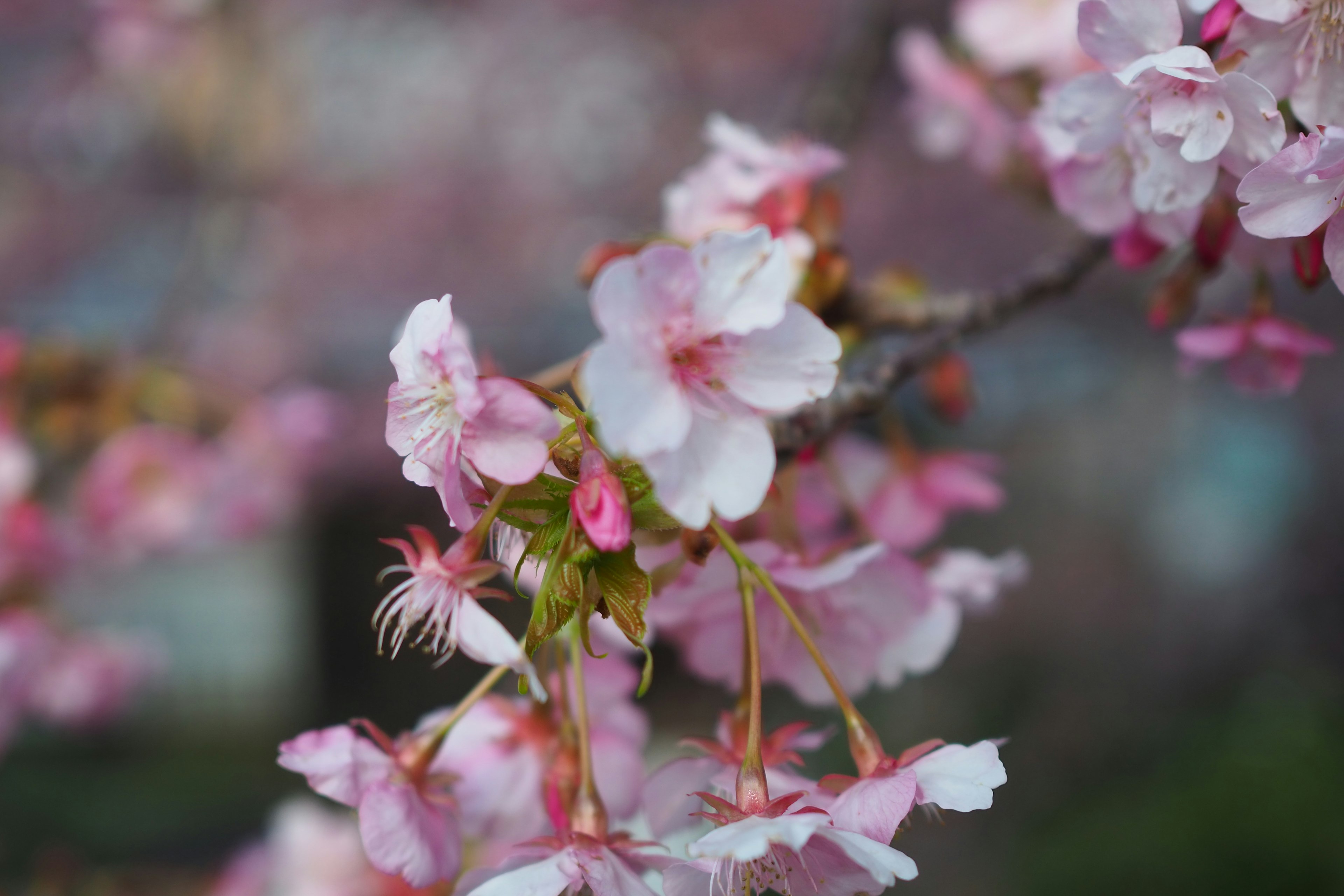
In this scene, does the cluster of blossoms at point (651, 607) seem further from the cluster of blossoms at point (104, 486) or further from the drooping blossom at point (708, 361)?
the cluster of blossoms at point (104, 486)

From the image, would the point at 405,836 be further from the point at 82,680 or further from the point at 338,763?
the point at 82,680

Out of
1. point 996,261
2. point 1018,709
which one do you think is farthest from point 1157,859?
point 996,261

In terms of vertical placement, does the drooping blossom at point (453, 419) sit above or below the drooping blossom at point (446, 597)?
above

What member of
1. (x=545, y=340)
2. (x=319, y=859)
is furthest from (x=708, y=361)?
(x=545, y=340)

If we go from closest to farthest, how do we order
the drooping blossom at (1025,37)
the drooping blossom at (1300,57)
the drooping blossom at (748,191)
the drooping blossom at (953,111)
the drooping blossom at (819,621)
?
the drooping blossom at (1300,57)
the drooping blossom at (819,621)
the drooping blossom at (748,191)
the drooping blossom at (1025,37)
the drooping blossom at (953,111)

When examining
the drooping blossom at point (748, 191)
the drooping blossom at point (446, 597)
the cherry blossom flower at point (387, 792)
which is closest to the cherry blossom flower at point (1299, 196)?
the drooping blossom at point (748, 191)

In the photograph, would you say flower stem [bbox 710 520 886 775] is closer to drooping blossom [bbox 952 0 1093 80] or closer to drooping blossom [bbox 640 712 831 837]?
drooping blossom [bbox 640 712 831 837]

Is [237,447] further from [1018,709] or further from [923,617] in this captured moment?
[1018,709]
